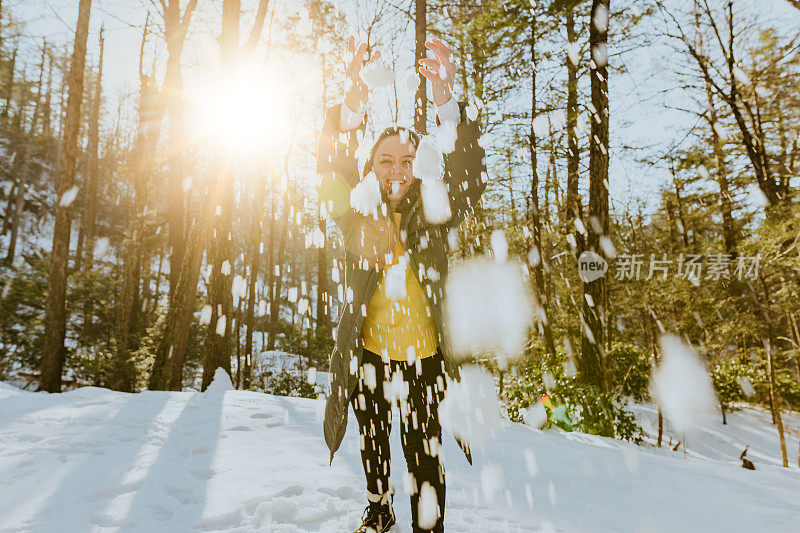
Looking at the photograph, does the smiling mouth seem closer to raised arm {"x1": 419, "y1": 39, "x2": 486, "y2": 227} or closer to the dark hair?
the dark hair

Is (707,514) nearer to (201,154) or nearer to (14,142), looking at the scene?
(201,154)

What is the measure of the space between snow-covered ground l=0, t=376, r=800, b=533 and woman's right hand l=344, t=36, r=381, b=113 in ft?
7.61

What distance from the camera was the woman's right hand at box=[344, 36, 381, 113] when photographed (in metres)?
2.05

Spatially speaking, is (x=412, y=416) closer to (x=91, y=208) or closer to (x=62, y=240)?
(x=62, y=240)

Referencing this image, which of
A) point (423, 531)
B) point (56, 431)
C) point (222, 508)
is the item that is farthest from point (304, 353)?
point (423, 531)

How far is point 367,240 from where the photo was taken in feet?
6.71

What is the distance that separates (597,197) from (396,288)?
6.81 meters

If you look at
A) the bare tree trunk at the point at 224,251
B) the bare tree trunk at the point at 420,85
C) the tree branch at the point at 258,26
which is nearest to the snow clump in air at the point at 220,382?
the bare tree trunk at the point at 224,251

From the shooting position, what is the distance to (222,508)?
2623mm

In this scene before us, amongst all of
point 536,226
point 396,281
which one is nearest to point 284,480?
point 396,281

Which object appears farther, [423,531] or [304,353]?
[304,353]

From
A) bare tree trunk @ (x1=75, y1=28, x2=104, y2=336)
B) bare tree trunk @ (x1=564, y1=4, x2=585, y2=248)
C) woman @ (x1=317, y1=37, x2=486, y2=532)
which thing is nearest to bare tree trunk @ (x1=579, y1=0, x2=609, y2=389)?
bare tree trunk @ (x1=564, y1=4, x2=585, y2=248)

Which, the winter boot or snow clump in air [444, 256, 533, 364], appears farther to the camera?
snow clump in air [444, 256, 533, 364]

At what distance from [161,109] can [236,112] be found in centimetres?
717
